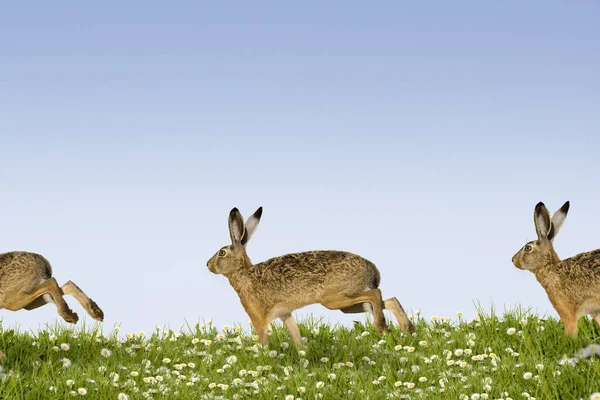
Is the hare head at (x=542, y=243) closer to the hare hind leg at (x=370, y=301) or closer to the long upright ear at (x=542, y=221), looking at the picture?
the long upright ear at (x=542, y=221)

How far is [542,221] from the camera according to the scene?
34.9 feet

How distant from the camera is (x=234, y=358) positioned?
9828mm

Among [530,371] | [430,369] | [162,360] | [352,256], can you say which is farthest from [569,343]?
[162,360]

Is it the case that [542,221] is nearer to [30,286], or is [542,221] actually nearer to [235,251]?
[235,251]

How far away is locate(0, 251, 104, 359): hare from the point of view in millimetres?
11062

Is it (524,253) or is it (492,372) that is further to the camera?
(524,253)

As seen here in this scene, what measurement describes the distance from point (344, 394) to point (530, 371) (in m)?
2.19

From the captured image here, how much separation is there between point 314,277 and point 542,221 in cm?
304

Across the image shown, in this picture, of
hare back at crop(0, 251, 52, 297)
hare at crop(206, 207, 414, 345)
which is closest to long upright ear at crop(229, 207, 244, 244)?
hare at crop(206, 207, 414, 345)

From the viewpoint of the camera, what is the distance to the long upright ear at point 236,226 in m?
10.8

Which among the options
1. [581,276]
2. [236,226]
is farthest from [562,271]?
[236,226]

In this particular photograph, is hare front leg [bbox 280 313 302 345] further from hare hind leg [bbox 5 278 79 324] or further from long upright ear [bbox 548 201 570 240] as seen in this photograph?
long upright ear [bbox 548 201 570 240]

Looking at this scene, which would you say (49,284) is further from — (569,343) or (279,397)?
(569,343)

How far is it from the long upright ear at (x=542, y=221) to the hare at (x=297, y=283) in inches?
81.5
